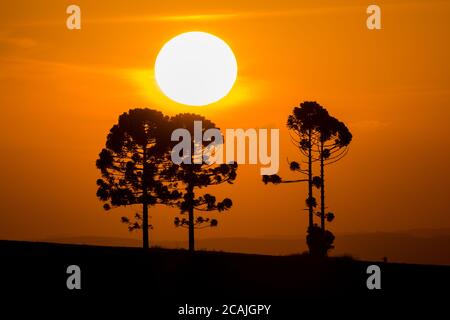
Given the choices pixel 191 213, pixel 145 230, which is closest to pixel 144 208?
pixel 145 230

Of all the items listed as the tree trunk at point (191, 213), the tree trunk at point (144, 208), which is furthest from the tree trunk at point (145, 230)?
the tree trunk at point (191, 213)

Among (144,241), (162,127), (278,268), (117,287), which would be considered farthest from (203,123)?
(117,287)

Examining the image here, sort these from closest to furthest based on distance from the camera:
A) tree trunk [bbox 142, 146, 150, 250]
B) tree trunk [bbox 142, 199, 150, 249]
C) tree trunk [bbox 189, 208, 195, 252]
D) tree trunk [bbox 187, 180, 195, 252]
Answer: tree trunk [bbox 189, 208, 195, 252] → tree trunk [bbox 187, 180, 195, 252] → tree trunk [bbox 142, 199, 150, 249] → tree trunk [bbox 142, 146, 150, 250]

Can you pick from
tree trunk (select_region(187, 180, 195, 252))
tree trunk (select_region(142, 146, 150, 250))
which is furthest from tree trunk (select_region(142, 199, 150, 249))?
tree trunk (select_region(187, 180, 195, 252))

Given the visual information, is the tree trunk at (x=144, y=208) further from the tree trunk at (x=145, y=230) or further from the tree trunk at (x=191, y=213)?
the tree trunk at (x=191, y=213)

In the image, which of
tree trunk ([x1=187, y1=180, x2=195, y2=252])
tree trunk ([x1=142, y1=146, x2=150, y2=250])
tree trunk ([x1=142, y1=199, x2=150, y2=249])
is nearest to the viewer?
tree trunk ([x1=187, y1=180, x2=195, y2=252])

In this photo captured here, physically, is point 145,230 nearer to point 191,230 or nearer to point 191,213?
point 191,230

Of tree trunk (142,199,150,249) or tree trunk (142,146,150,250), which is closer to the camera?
tree trunk (142,199,150,249)

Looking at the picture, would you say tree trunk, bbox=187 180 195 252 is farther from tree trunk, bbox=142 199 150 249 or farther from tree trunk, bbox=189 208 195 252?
tree trunk, bbox=142 199 150 249

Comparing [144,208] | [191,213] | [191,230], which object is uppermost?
[144,208]
